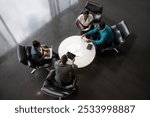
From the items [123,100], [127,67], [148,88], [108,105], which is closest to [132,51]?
[127,67]

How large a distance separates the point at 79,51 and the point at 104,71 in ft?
2.92

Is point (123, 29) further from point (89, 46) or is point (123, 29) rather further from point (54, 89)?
point (54, 89)

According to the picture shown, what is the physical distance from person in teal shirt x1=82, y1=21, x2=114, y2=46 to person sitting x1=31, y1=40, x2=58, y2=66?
964 millimetres

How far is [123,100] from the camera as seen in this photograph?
4336mm

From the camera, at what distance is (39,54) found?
13.8 feet

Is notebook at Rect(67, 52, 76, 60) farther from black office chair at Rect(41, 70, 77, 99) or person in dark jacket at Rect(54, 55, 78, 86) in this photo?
black office chair at Rect(41, 70, 77, 99)

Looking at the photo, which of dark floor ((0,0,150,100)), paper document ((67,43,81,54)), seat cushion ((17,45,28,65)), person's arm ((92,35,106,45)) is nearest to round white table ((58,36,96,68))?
paper document ((67,43,81,54))

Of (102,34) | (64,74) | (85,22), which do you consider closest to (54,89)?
(64,74)

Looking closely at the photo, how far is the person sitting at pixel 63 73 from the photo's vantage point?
3789 mm

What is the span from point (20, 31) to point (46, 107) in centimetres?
264

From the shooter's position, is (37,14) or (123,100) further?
(37,14)

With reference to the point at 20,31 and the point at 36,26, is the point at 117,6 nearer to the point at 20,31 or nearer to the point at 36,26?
the point at 36,26

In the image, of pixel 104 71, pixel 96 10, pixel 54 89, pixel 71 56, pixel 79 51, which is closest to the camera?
pixel 54 89

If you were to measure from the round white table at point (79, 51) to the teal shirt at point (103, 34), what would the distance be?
20 cm
